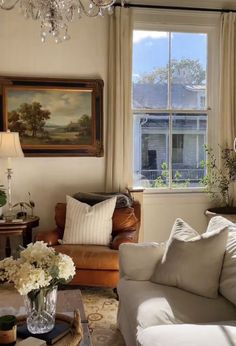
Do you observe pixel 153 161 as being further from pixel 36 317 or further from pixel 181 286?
pixel 36 317

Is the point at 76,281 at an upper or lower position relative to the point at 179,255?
lower

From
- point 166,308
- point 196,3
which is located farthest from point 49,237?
point 196,3

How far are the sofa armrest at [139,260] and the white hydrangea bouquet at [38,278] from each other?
0.92m

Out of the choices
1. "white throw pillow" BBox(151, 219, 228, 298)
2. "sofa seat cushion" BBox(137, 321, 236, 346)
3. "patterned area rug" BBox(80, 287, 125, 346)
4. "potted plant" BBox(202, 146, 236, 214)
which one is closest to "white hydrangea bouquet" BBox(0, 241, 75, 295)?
"sofa seat cushion" BBox(137, 321, 236, 346)

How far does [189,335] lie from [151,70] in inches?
145

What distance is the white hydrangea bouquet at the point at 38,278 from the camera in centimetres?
183

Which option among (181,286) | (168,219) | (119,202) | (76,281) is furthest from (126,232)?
(181,286)

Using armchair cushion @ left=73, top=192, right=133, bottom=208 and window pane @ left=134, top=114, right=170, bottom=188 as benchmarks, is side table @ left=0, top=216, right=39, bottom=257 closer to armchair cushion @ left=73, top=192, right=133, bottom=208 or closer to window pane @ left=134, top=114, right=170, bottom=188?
armchair cushion @ left=73, top=192, right=133, bottom=208

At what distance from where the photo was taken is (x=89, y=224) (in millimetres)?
3922

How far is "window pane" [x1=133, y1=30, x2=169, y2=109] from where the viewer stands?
487 cm

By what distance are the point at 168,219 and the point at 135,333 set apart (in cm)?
270

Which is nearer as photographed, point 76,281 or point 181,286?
point 181,286

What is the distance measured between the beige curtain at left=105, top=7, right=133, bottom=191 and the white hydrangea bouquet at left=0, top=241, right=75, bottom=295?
2.75 metres

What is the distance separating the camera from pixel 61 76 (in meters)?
4.66
